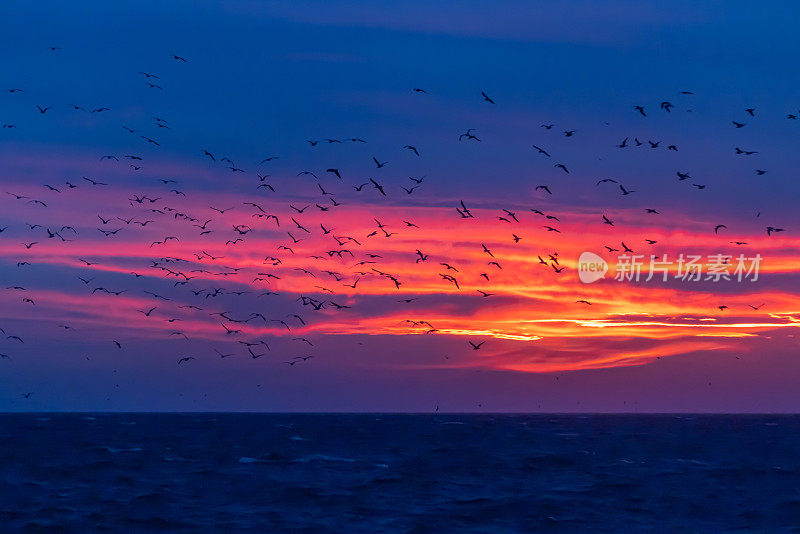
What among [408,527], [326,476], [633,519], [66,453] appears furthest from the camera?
[66,453]

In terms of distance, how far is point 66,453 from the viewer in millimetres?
73438

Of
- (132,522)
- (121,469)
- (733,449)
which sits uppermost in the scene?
(733,449)

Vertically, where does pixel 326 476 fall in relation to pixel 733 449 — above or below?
below

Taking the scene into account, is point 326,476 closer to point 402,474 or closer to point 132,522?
point 402,474

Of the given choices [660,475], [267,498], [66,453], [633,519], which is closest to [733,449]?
[660,475]

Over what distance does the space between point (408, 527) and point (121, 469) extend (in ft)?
96.9

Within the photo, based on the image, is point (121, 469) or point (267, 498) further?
point (121, 469)

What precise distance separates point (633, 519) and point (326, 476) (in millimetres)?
21444

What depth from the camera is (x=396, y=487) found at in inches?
1987

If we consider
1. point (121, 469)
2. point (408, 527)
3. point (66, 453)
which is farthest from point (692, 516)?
point (66, 453)

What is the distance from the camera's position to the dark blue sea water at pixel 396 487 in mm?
39844

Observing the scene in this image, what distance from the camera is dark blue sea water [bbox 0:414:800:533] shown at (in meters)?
39.8

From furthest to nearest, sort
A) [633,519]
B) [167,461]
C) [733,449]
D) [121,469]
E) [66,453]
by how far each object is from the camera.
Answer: [733,449]
[66,453]
[167,461]
[121,469]
[633,519]

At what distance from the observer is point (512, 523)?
39469mm
